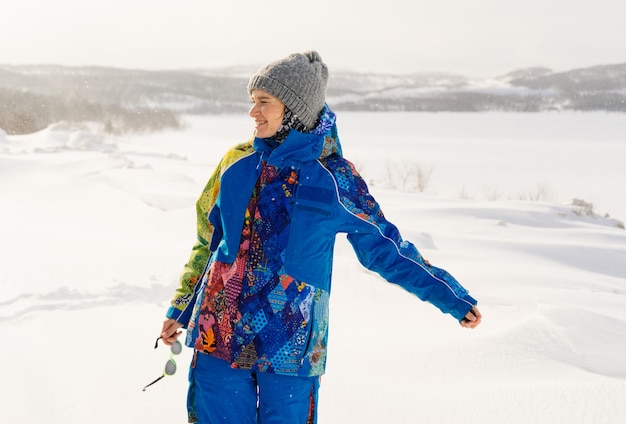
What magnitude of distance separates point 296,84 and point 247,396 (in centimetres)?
80

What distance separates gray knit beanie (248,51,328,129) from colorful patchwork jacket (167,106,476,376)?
5cm

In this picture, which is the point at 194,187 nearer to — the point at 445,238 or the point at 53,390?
the point at 445,238

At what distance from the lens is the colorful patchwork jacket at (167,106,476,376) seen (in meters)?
1.53

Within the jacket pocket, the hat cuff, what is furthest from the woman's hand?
the hat cuff

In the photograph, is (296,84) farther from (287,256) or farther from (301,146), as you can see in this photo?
(287,256)

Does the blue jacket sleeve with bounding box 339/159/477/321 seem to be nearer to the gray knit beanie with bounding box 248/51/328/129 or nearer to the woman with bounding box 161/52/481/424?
the woman with bounding box 161/52/481/424

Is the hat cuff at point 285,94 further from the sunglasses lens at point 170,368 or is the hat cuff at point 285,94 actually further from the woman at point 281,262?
the sunglasses lens at point 170,368

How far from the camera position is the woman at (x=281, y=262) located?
5.01 ft

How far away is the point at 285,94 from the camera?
1.58 meters

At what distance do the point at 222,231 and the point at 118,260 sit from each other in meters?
2.91

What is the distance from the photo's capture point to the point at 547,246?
5.91 metres

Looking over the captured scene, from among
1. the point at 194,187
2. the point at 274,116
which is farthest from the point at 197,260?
the point at 194,187

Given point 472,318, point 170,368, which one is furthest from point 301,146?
point 170,368

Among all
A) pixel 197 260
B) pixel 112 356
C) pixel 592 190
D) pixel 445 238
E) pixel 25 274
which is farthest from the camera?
pixel 592 190
